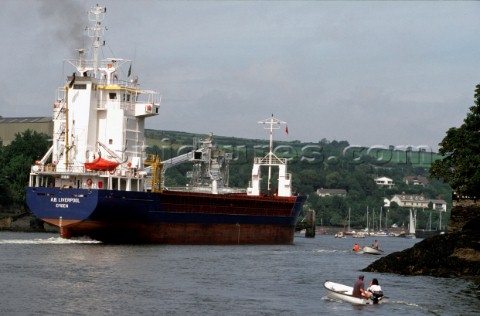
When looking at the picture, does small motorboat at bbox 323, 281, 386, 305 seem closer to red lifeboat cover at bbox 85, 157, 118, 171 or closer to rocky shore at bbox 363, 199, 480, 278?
rocky shore at bbox 363, 199, 480, 278

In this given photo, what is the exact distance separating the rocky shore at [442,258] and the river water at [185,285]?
1366 millimetres

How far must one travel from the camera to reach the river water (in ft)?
144

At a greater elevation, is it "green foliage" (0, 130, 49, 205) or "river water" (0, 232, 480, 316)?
"green foliage" (0, 130, 49, 205)

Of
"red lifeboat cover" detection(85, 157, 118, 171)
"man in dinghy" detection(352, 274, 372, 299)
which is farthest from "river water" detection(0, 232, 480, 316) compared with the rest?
"red lifeboat cover" detection(85, 157, 118, 171)

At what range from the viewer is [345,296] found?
46.5 m

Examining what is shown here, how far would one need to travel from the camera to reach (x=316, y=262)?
238ft

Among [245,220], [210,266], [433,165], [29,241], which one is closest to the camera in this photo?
[210,266]

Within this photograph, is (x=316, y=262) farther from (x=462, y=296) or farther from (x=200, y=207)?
(x=462, y=296)

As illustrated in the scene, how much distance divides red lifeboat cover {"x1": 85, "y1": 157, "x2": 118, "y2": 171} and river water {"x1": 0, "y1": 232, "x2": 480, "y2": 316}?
5.54 metres

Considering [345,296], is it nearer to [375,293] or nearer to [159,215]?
[375,293]

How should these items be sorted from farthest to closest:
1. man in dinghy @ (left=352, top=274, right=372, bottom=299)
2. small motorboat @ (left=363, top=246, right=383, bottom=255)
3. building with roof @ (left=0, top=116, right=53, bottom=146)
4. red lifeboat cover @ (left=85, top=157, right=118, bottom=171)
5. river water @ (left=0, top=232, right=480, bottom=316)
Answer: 1. building with roof @ (left=0, top=116, right=53, bottom=146)
2. small motorboat @ (left=363, top=246, right=383, bottom=255)
3. red lifeboat cover @ (left=85, top=157, right=118, bottom=171)
4. man in dinghy @ (left=352, top=274, right=372, bottom=299)
5. river water @ (left=0, top=232, right=480, bottom=316)

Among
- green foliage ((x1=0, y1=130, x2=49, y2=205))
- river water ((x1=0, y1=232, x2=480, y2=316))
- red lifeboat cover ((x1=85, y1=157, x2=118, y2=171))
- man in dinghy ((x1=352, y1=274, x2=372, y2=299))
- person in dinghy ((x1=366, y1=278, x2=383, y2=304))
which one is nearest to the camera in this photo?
river water ((x1=0, y1=232, x2=480, y2=316))

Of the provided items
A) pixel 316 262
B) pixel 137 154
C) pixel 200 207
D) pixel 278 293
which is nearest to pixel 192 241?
pixel 200 207

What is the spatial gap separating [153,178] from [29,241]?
9904 millimetres
